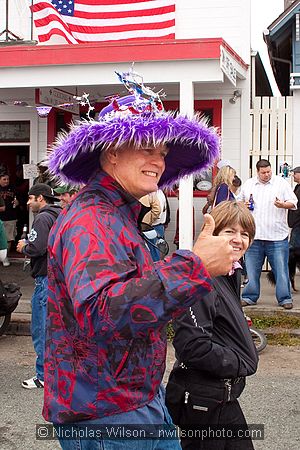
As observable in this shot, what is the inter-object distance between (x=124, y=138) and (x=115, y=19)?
9.44 m

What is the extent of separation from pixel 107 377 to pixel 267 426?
121 inches

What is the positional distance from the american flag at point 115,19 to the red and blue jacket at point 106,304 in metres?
8.99

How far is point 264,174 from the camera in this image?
26.4 feet

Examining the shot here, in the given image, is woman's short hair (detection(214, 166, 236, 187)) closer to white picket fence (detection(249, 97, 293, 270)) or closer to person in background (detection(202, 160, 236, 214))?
person in background (detection(202, 160, 236, 214))

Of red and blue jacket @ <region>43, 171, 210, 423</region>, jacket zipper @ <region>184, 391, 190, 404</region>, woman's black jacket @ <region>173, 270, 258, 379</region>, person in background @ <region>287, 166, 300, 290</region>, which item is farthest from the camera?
person in background @ <region>287, 166, 300, 290</region>

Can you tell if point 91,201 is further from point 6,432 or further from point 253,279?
point 253,279

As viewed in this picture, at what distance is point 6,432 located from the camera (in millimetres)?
4578

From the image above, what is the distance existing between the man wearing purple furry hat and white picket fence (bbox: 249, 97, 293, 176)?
8.58 metres

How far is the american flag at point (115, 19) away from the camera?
35.4ft

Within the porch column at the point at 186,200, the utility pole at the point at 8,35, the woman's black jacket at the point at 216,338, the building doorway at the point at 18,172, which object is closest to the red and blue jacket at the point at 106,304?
the woman's black jacket at the point at 216,338

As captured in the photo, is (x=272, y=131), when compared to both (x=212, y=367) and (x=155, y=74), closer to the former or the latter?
(x=155, y=74)

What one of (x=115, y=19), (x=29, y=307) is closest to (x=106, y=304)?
(x=29, y=307)

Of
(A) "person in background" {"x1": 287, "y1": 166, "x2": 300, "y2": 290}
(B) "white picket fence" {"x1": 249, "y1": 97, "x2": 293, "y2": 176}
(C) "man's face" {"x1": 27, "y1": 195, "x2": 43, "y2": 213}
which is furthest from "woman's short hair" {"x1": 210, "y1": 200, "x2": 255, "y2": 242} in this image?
(B) "white picket fence" {"x1": 249, "y1": 97, "x2": 293, "y2": 176}

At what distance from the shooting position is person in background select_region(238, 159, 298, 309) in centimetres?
789
